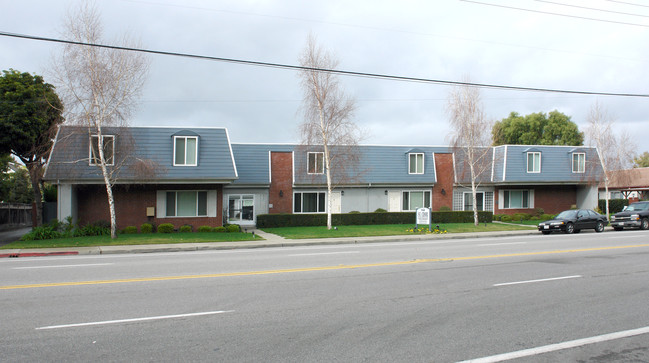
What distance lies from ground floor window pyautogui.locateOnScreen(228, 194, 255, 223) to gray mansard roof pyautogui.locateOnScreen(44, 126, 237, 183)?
5379 millimetres

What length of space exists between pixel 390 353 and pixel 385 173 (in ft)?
93.1

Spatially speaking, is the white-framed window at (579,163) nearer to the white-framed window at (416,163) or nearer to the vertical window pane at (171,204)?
the white-framed window at (416,163)

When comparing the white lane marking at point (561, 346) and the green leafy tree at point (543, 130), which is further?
the green leafy tree at point (543, 130)

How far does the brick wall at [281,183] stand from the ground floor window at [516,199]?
17.0 m

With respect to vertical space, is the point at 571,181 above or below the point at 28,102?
below

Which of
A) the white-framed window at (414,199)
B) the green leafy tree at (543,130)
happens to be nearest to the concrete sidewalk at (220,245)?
the white-framed window at (414,199)

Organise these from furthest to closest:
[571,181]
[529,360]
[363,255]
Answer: [571,181]
[363,255]
[529,360]

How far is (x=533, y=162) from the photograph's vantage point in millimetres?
35594

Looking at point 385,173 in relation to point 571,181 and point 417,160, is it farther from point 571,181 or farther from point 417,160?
point 571,181

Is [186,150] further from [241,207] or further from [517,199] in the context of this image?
[517,199]

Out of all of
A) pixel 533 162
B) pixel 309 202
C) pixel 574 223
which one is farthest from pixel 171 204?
pixel 533 162

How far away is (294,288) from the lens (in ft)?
30.5

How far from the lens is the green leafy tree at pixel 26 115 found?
24094 millimetres

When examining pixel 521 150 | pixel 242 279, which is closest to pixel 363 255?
pixel 242 279
